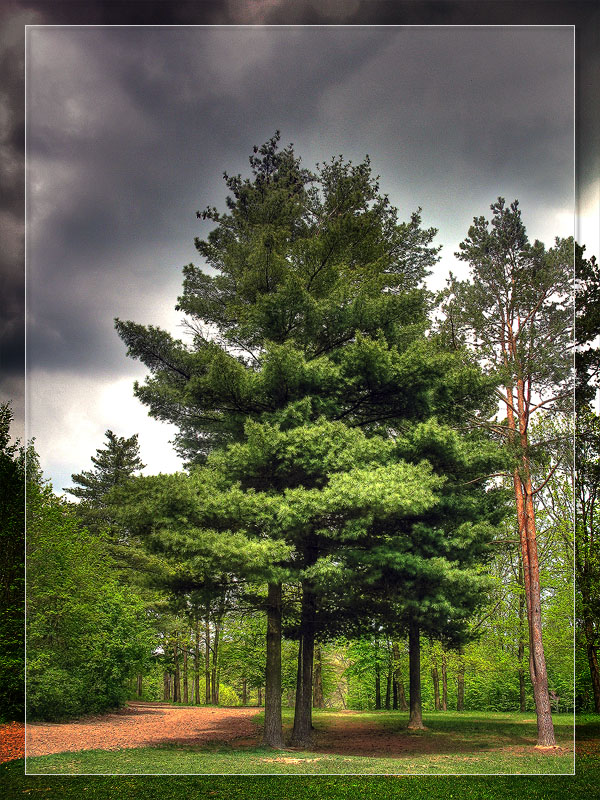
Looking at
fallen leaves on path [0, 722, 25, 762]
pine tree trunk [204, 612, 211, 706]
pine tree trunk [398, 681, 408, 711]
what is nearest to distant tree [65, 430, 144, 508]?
pine tree trunk [204, 612, 211, 706]

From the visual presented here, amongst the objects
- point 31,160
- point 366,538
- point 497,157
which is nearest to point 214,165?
point 31,160

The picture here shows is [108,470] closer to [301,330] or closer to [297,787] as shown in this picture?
[301,330]

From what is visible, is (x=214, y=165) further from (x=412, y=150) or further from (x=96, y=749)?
(x=96, y=749)

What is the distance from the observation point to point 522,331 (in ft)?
24.7

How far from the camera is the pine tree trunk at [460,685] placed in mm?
7254

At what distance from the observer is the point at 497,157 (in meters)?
6.82

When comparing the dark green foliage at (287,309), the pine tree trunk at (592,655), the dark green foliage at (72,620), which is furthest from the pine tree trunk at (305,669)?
the pine tree trunk at (592,655)

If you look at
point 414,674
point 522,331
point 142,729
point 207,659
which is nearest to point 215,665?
point 207,659

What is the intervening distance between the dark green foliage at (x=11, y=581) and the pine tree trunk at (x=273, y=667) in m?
4.14

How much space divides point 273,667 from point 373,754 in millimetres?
1452

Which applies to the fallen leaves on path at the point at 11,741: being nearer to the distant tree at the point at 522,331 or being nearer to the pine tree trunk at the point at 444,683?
the pine tree trunk at the point at 444,683

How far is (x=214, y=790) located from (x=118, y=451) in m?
3.57

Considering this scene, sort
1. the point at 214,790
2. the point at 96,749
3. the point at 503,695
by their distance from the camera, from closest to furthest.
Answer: the point at 214,790, the point at 96,749, the point at 503,695

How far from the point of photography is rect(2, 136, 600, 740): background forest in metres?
6.89
